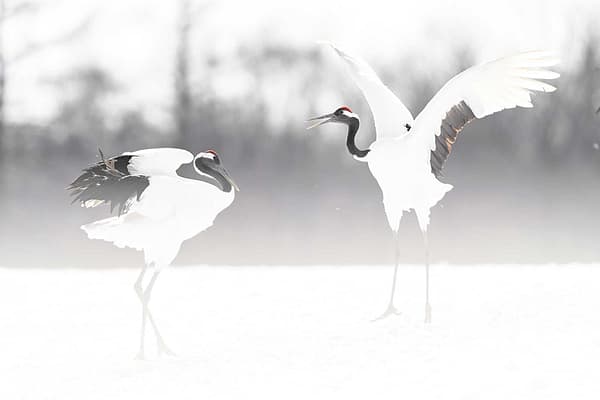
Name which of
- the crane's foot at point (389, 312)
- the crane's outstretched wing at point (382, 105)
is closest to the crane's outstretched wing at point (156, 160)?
the crane's outstretched wing at point (382, 105)

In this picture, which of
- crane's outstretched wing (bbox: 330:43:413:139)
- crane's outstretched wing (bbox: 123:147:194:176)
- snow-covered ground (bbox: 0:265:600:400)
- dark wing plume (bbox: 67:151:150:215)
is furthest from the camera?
crane's outstretched wing (bbox: 330:43:413:139)

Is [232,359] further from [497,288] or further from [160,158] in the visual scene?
[497,288]

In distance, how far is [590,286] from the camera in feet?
24.7

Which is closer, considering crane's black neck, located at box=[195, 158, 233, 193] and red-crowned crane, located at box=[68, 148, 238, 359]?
red-crowned crane, located at box=[68, 148, 238, 359]

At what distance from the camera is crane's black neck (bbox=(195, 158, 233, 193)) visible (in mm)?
5753

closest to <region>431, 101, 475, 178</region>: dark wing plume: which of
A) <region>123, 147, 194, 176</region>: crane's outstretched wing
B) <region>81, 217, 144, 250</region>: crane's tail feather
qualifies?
<region>123, 147, 194, 176</region>: crane's outstretched wing

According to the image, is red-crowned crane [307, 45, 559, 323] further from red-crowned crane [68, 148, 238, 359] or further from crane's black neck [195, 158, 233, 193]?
red-crowned crane [68, 148, 238, 359]

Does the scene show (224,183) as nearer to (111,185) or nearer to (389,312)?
(111,185)

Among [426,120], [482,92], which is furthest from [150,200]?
[482,92]

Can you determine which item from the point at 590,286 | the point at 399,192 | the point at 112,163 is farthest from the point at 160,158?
the point at 590,286

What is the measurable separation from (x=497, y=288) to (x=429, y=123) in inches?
90.5

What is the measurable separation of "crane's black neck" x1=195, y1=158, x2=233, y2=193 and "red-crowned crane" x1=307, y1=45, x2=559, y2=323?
1200mm

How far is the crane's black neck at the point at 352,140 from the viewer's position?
21.0 feet

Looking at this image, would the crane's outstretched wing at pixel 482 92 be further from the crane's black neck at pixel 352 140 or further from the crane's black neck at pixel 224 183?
the crane's black neck at pixel 224 183
